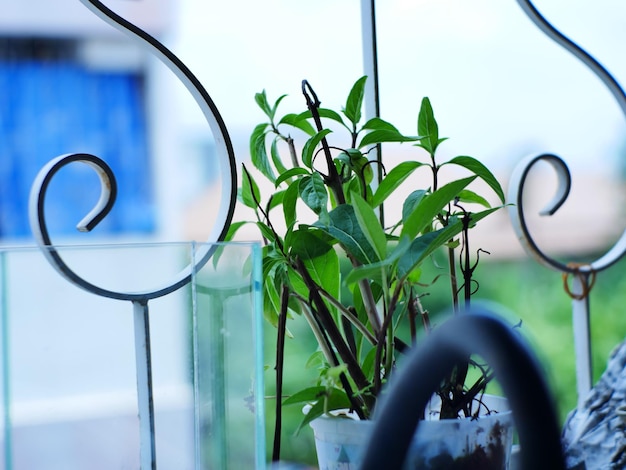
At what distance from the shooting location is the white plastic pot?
0.33 m

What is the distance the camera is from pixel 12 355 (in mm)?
311

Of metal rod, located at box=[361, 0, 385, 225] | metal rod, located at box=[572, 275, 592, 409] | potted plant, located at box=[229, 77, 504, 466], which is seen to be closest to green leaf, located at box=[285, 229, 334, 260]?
potted plant, located at box=[229, 77, 504, 466]

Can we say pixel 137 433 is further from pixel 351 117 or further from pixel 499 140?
pixel 499 140

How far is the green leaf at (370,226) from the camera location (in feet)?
1.07

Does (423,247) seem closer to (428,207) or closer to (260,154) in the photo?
(428,207)

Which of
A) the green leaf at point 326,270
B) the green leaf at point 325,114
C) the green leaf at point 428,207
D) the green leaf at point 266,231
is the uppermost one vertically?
the green leaf at point 325,114

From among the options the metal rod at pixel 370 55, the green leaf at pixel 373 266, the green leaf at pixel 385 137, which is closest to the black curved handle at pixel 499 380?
the green leaf at pixel 373 266

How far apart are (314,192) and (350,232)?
0.09 ft

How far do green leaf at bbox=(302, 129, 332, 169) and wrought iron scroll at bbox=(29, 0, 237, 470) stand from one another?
0.20ft

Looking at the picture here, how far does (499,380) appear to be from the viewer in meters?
0.17

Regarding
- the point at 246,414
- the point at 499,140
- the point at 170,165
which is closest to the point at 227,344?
the point at 246,414

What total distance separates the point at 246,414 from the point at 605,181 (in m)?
4.55

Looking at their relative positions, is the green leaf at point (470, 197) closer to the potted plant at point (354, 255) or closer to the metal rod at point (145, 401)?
the potted plant at point (354, 255)

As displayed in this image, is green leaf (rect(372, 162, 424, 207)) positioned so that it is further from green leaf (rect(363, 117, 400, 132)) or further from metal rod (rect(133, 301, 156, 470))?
metal rod (rect(133, 301, 156, 470))
